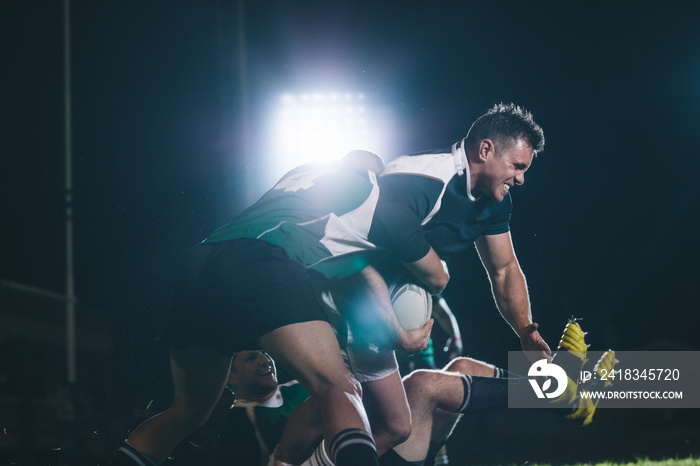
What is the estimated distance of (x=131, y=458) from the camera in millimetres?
2109

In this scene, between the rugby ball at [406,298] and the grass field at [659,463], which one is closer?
the rugby ball at [406,298]

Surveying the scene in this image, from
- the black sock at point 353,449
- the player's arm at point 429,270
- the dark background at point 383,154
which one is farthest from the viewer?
the dark background at point 383,154

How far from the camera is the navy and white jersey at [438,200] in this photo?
2.18 metres

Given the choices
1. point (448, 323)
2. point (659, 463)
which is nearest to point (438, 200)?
point (448, 323)

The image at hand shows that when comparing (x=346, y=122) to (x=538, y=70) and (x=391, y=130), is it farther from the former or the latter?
(x=538, y=70)

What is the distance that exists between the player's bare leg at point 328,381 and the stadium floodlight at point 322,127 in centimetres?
111

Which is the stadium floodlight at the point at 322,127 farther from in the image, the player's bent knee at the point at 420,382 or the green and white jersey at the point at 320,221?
the player's bent knee at the point at 420,382

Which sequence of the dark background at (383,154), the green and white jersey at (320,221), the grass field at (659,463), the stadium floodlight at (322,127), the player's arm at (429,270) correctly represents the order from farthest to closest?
1. the grass field at (659,463)
2. the stadium floodlight at (322,127)
3. the dark background at (383,154)
4. the player's arm at (429,270)
5. the green and white jersey at (320,221)

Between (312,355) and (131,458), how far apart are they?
857 millimetres

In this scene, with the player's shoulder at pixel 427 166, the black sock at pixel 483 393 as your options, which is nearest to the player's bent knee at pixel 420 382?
the black sock at pixel 483 393

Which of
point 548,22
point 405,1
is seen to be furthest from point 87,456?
point 548,22

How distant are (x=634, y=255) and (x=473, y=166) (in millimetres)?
1212

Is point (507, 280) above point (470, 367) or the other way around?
above

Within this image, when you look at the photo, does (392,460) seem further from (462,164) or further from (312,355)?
(462,164)
